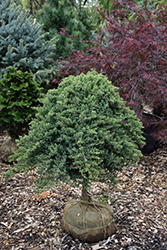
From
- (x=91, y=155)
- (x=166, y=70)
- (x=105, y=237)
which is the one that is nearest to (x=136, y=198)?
(x=105, y=237)

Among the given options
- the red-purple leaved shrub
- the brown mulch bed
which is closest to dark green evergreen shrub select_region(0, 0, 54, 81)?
the red-purple leaved shrub

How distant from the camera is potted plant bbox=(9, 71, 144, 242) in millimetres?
1718

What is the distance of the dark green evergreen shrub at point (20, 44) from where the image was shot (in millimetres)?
4371

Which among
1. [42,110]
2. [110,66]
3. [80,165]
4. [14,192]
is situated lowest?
[14,192]

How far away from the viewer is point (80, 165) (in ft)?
5.50

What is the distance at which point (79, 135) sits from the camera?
5.58 ft

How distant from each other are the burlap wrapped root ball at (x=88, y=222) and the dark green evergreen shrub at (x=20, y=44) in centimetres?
311

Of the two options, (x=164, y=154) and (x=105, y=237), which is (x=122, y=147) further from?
(x=164, y=154)

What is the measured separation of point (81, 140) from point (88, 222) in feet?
2.69

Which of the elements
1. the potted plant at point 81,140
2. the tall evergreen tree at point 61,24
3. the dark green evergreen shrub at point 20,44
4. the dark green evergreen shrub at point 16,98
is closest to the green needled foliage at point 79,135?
the potted plant at point 81,140

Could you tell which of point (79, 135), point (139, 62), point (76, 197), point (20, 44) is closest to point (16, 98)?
point (20, 44)

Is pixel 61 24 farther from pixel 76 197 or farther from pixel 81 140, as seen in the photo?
pixel 81 140

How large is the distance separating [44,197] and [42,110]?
1.28m

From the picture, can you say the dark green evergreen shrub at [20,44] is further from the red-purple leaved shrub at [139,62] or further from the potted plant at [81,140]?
the potted plant at [81,140]
